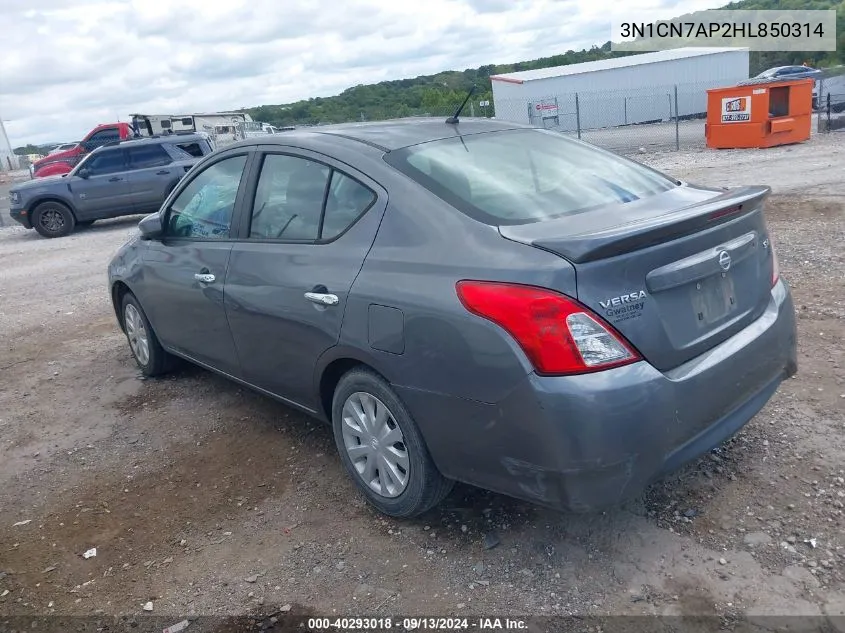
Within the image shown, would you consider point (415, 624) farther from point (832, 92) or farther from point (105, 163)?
point (832, 92)

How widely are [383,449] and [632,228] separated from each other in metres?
1.45

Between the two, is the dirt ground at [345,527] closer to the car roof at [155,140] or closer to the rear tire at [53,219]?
the rear tire at [53,219]

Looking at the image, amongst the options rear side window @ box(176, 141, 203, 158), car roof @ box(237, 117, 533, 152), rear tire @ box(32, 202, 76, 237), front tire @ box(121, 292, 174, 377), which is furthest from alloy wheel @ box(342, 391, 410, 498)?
rear side window @ box(176, 141, 203, 158)

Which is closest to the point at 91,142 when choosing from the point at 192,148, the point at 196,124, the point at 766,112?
the point at 196,124

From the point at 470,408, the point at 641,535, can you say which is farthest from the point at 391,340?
the point at 641,535

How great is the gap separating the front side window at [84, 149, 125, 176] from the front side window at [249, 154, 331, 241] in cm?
1257

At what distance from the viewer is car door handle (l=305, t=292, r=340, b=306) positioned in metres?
3.28

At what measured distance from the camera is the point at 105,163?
15.1 metres

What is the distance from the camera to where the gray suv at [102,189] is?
48.6 feet

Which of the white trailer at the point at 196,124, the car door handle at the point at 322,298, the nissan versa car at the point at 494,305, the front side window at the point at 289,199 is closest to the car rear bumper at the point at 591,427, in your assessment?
the nissan versa car at the point at 494,305

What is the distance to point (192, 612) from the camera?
2.93 meters

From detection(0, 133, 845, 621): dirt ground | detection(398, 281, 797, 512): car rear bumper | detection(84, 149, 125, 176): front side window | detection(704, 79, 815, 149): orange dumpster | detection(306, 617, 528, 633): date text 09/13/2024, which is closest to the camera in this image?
detection(398, 281, 797, 512): car rear bumper

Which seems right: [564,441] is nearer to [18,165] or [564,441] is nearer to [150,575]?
[150,575]

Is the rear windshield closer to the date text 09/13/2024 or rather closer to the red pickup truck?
the date text 09/13/2024
